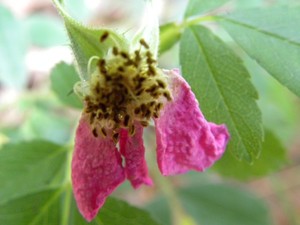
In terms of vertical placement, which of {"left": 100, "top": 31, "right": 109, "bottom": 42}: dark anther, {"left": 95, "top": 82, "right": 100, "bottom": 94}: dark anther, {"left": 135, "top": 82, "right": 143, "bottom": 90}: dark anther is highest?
{"left": 100, "top": 31, "right": 109, "bottom": 42}: dark anther

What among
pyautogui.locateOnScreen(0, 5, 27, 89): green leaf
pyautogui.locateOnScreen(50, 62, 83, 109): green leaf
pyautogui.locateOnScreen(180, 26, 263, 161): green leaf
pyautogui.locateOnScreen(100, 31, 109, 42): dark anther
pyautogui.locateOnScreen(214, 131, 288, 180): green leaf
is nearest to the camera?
pyautogui.locateOnScreen(100, 31, 109, 42): dark anther

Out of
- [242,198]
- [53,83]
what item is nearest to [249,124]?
[53,83]

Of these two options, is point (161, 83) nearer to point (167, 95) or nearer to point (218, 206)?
point (167, 95)

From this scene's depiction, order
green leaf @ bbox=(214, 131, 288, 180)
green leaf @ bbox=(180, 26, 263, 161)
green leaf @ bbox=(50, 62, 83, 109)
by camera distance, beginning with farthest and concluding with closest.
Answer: green leaf @ bbox=(214, 131, 288, 180) → green leaf @ bbox=(50, 62, 83, 109) → green leaf @ bbox=(180, 26, 263, 161)

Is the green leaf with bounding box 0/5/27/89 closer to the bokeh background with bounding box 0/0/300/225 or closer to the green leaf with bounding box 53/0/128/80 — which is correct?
the bokeh background with bounding box 0/0/300/225

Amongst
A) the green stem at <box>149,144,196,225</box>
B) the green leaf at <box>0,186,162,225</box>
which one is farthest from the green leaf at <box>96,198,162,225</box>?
the green stem at <box>149,144,196,225</box>

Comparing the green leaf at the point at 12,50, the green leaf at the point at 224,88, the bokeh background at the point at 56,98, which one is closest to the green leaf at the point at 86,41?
the green leaf at the point at 224,88

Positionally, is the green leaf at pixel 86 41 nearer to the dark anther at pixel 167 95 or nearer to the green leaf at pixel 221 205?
the dark anther at pixel 167 95
